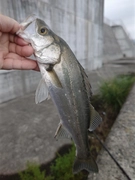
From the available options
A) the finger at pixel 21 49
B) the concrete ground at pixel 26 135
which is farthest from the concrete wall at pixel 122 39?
the finger at pixel 21 49

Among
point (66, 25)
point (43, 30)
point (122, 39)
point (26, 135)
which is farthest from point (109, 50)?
point (43, 30)

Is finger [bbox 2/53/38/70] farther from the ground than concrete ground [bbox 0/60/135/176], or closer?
farther from the ground

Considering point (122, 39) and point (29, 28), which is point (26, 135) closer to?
point (29, 28)

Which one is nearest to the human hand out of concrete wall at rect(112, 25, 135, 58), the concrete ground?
the concrete ground

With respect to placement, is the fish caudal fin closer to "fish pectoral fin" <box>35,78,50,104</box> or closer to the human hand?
"fish pectoral fin" <box>35,78,50,104</box>

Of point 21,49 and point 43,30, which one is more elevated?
point 43,30

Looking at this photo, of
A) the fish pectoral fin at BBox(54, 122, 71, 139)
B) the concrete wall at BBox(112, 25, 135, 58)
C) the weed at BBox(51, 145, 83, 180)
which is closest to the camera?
the fish pectoral fin at BBox(54, 122, 71, 139)

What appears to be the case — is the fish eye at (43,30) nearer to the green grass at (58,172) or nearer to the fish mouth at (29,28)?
the fish mouth at (29,28)
